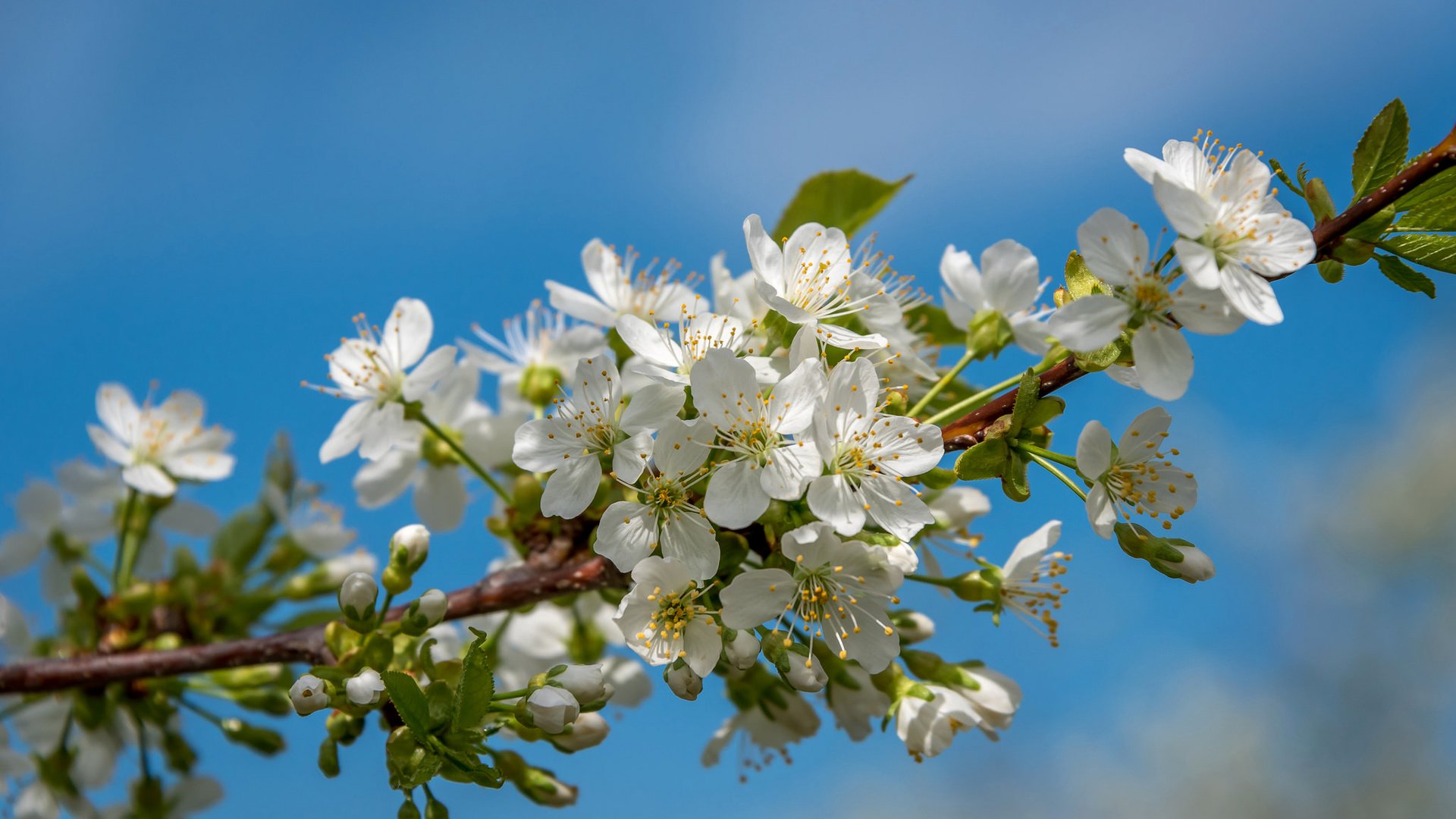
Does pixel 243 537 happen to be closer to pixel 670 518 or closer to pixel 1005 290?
pixel 670 518

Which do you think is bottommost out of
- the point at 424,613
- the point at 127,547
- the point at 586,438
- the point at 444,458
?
the point at 424,613

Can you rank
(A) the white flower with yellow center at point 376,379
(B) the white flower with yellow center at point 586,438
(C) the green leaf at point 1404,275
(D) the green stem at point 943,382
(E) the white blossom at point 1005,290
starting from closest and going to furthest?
(C) the green leaf at point 1404,275, (B) the white flower with yellow center at point 586,438, (D) the green stem at point 943,382, (E) the white blossom at point 1005,290, (A) the white flower with yellow center at point 376,379

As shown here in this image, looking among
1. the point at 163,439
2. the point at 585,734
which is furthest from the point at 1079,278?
the point at 163,439

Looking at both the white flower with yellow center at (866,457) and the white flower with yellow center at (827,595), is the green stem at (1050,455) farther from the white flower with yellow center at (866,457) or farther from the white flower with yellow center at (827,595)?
Answer: the white flower with yellow center at (827,595)

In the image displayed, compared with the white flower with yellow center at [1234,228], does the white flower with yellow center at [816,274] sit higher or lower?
higher

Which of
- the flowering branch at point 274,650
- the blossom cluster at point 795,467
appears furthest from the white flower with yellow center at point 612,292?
the flowering branch at point 274,650

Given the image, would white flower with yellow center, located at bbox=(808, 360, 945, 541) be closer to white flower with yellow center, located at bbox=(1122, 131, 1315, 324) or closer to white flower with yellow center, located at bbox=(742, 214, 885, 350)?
white flower with yellow center, located at bbox=(742, 214, 885, 350)

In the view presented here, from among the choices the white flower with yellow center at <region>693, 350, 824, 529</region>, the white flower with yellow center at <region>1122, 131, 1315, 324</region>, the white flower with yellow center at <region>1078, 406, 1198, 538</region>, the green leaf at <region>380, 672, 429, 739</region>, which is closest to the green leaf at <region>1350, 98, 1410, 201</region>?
the white flower with yellow center at <region>1122, 131, 1315, 324</region>
